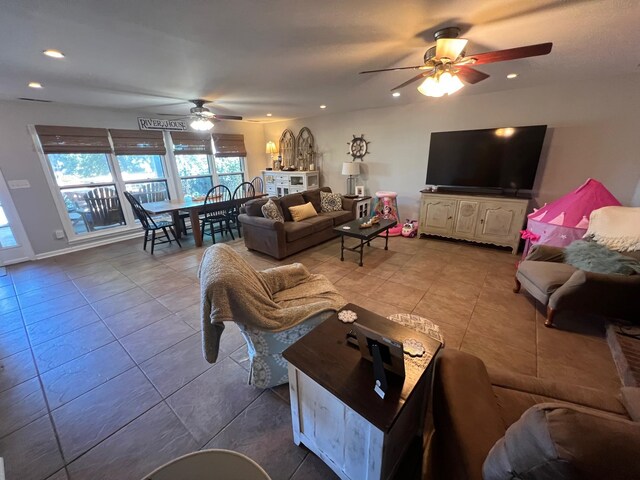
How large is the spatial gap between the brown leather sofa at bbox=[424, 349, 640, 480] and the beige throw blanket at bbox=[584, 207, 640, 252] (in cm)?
190

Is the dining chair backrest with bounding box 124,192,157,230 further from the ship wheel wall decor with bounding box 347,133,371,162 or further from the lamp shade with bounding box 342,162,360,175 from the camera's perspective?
the ship wheel wall decor with bounding box 347,133,371,162

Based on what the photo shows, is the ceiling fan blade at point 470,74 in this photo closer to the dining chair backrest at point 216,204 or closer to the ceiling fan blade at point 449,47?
the ceiling fan blade at point 449,47

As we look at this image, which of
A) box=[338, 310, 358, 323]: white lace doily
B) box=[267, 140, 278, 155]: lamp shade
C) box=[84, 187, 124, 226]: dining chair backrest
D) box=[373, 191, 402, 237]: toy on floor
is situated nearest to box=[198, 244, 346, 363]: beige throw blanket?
box=[338, 310, 358, 323]: white lace doily

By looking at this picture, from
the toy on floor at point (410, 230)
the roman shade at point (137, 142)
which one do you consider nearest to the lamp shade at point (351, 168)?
the toy on floor at point (410, 230)

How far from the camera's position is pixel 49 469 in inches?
50.5

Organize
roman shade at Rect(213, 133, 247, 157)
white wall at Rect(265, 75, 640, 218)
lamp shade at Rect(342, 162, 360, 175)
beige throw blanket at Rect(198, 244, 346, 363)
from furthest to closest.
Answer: roman shade at Rect(213, 133, 247, 157)
lamp shade at Rect(342, 162, 360, 175)
white wall at Rect(265, 75, 640, 218)
beige throw blanket at Rect(198, 244, 346, 363)

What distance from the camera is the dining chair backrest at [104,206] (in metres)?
4.54

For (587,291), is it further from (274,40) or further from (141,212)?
(141,212)

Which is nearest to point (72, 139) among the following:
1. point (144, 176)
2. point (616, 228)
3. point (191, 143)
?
point (144, 176)

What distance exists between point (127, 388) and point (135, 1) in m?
2.41

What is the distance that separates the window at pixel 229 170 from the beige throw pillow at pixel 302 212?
118 inches

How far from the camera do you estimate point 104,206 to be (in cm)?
468

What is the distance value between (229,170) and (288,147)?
165cm

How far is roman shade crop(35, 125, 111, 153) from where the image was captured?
3.85 meters
